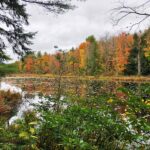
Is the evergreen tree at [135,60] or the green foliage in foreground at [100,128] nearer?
the green foliage in foreground at [100,128]

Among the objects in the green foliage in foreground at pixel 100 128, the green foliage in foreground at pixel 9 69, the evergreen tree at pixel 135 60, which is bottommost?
the green foliage in foreground at pixel 100 128

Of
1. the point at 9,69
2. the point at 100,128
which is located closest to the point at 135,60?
the point at 9,69

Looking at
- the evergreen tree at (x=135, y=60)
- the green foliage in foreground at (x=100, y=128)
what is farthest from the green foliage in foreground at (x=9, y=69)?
the evergreen tree at (x=135, y=60)

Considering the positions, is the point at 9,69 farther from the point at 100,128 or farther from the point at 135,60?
the point at 135,60

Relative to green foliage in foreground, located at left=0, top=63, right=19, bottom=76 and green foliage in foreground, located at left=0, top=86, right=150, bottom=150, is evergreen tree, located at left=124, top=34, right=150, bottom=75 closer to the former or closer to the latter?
green foliage in foreground, located at left=0, top=63, right=19, bottom=76

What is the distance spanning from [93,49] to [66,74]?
5744 cm

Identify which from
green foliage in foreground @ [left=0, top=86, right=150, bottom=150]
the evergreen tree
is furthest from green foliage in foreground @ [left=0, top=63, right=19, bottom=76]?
the evergreen tree

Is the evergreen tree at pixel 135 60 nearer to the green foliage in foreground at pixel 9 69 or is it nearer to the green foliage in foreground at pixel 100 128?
the green foliage in foreground at pixel 9 69

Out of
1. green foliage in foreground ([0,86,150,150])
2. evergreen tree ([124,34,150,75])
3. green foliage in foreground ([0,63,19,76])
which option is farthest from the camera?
evergreen tree ([124,34,150,75])

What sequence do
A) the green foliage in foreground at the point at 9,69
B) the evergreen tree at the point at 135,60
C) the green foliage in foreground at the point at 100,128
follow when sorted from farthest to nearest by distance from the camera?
the evergreen tree at the point at 135,60 → the green foliage in foreground at the point at 9,69 → the green foliage in foreground at the point at 100,128

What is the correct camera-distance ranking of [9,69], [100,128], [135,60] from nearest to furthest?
[100,128] → [9,69] → [135,60]

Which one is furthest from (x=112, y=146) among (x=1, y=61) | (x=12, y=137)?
(x=1, y=61)

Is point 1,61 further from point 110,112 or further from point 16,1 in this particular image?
point 110,112

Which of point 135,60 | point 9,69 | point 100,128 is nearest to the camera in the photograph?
point 100,128
